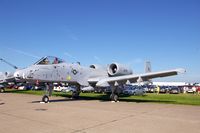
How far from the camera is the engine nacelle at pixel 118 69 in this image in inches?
903

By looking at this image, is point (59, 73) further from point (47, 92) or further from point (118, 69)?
point (118, 69)

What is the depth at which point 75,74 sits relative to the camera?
67.8 feet

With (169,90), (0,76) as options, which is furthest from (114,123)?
(169,90)

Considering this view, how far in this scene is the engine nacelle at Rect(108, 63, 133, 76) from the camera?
22.9 metres

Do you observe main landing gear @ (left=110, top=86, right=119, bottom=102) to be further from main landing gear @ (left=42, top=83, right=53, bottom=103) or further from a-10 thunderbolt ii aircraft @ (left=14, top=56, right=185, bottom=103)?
main landing gear @ (left=42, top=83, right=53, bottom=103)

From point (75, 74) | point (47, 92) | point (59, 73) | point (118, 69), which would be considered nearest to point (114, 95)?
point (118, 69)

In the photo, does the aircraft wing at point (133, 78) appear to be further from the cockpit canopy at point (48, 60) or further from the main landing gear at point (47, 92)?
the main landing gear at point (47, 92)

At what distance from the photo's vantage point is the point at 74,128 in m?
7.74

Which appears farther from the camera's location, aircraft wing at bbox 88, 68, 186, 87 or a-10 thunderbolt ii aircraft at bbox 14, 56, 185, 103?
aircraft wing at bbox 88, 68, 186, 87

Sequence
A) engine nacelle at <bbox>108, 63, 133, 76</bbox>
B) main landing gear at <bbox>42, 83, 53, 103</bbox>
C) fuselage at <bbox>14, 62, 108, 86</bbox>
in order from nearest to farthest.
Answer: fuselage at <bbox>14, 62, 108, 86</bbox>
main landing gear at <bbox>42, 83, 53, 103</bbox>
engine nacelle at <bbox>108, 63, 133, 76</bbox>

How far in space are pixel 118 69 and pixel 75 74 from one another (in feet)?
14.9

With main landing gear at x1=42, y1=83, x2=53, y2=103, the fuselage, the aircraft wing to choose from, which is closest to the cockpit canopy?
the fuselage

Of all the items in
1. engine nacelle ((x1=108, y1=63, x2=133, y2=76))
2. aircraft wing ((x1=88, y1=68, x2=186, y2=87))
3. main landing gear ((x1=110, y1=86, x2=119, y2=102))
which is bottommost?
main landing gear ((x1=110, y1=86, x2=119, y2=102))

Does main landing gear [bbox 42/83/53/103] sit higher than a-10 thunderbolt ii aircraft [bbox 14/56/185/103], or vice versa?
a-10 thunderbolt ii aircraft [bbox 14/56/185/103]
